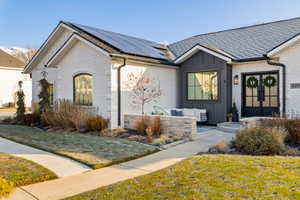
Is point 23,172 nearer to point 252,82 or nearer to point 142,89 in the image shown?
point 142,89

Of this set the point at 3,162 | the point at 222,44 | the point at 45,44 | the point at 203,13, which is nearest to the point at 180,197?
the point at 3,162

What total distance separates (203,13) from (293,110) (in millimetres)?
9194

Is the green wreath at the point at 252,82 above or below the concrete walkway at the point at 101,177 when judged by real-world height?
above

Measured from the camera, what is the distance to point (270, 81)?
1064 cm

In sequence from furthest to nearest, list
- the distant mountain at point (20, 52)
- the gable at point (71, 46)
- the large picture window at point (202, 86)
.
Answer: the distant mountain at point (20, 52) < the large picture window at point (202, 86) < the gable at point (71, 46)

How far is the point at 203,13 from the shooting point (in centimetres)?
1603

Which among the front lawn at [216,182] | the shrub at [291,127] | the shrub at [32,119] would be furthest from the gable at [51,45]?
the shrub at [291,127]

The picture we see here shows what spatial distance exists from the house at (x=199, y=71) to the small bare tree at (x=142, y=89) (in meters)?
0.26

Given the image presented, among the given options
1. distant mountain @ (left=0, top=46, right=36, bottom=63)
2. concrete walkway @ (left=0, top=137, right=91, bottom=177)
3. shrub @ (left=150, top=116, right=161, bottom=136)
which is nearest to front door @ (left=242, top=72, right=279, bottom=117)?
shrub @ (left=150, top=116, right=161, bottom=136)

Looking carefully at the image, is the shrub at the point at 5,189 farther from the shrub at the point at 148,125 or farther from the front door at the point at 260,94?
the front door at the point at 260,94

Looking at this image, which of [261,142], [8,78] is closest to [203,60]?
[261,142]

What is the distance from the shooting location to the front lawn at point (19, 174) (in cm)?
412

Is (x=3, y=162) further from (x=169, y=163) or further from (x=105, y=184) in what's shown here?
(x=169, y=163)

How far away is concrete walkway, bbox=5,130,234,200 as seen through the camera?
406 cm
